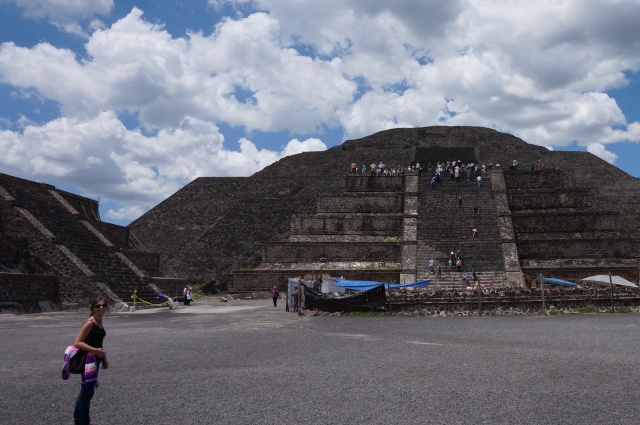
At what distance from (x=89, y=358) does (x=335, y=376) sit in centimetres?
315

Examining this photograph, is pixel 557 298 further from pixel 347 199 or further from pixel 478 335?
pixel 347 199

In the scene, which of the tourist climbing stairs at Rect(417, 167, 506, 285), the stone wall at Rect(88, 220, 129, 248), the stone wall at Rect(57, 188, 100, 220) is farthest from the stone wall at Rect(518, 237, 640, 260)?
the stone wall at Rect(57, 188, 100, 220)

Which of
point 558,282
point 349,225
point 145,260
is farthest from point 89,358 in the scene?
point 349,225

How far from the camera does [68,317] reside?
1544 cm

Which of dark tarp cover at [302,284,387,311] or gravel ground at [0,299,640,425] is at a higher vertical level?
dark tarp cover at [302,284,387,311]

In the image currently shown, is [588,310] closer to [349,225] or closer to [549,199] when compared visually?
[549,199]

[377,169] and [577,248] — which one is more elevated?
[377,169]

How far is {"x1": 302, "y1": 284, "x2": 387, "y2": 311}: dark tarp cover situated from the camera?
55.9 feet

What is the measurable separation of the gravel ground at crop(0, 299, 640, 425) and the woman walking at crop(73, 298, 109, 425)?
398 mm

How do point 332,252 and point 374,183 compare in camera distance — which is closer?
point 332,252

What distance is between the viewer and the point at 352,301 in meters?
17.2

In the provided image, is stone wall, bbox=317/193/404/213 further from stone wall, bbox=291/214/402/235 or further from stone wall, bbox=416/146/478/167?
stone wall, bbox=416/146/478/167

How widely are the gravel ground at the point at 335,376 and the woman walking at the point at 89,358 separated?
398 mm

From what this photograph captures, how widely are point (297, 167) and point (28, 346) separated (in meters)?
34.9
